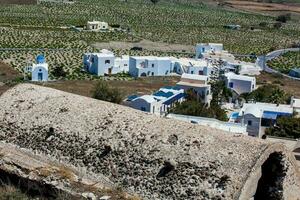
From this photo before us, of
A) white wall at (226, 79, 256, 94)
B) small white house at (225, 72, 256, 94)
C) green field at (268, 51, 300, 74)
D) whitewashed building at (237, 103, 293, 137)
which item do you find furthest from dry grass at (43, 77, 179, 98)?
green field at (268, 51, 300, 74)

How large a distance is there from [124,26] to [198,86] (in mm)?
44419

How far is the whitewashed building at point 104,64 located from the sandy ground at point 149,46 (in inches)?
496

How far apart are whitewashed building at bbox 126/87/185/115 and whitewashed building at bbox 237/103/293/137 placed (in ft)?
14.5

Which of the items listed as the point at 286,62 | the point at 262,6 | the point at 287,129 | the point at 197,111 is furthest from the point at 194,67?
the point at 262,6

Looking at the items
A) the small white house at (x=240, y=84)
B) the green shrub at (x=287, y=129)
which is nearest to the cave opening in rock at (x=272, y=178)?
the green shrub at (x=287, y=129)

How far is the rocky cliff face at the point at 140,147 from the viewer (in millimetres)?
10211

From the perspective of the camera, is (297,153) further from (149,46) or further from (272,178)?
(149,46)

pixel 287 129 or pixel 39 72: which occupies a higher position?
pixel 39 72

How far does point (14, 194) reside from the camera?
35.9ft

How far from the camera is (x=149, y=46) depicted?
65.3 m

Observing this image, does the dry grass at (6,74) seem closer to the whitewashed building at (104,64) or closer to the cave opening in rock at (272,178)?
the whitewashed building at (104,64)

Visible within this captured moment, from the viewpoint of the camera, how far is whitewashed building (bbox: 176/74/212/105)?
38.2 metres

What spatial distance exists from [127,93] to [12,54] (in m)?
18.0

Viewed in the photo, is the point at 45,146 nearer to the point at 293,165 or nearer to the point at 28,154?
the point at 28,154
